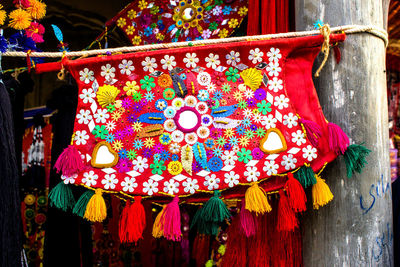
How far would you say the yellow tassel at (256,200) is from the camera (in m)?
1.51

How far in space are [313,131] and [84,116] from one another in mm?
944

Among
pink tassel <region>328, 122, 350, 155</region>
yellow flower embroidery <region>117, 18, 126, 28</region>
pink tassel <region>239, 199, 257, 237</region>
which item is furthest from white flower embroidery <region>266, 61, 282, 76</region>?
yellow flower embroidery <region>117, 18, 126, 28</region>

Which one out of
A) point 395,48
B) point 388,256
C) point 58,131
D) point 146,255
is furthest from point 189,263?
point 395,48

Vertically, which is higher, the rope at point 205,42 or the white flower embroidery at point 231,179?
the rope at point 205,42

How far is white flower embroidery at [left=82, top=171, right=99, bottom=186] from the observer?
157 centimetres

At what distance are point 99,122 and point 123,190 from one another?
12.2 inches

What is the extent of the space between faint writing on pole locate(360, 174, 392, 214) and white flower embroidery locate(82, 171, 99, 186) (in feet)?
3.56

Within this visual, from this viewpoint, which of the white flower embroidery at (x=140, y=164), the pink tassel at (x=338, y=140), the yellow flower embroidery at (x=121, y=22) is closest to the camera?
the pink tassel at (x=338, y=140)

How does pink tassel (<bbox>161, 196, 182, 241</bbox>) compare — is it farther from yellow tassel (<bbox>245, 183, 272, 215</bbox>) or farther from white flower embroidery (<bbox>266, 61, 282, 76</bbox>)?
white flower embroidery (<bbox>266, 61, 282, 76</bbox>)

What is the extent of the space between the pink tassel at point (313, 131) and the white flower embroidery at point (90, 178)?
34.0 inches

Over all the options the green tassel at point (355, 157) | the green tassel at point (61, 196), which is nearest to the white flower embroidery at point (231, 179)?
the green tassel at point (355, 157)

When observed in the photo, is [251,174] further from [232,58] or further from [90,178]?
[90,178]

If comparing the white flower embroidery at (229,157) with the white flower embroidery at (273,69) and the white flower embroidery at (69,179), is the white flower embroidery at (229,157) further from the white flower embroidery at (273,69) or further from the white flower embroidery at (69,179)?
the white flower embroidery at (69,179)

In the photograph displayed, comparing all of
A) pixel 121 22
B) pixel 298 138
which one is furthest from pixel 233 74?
pixel 121 22
